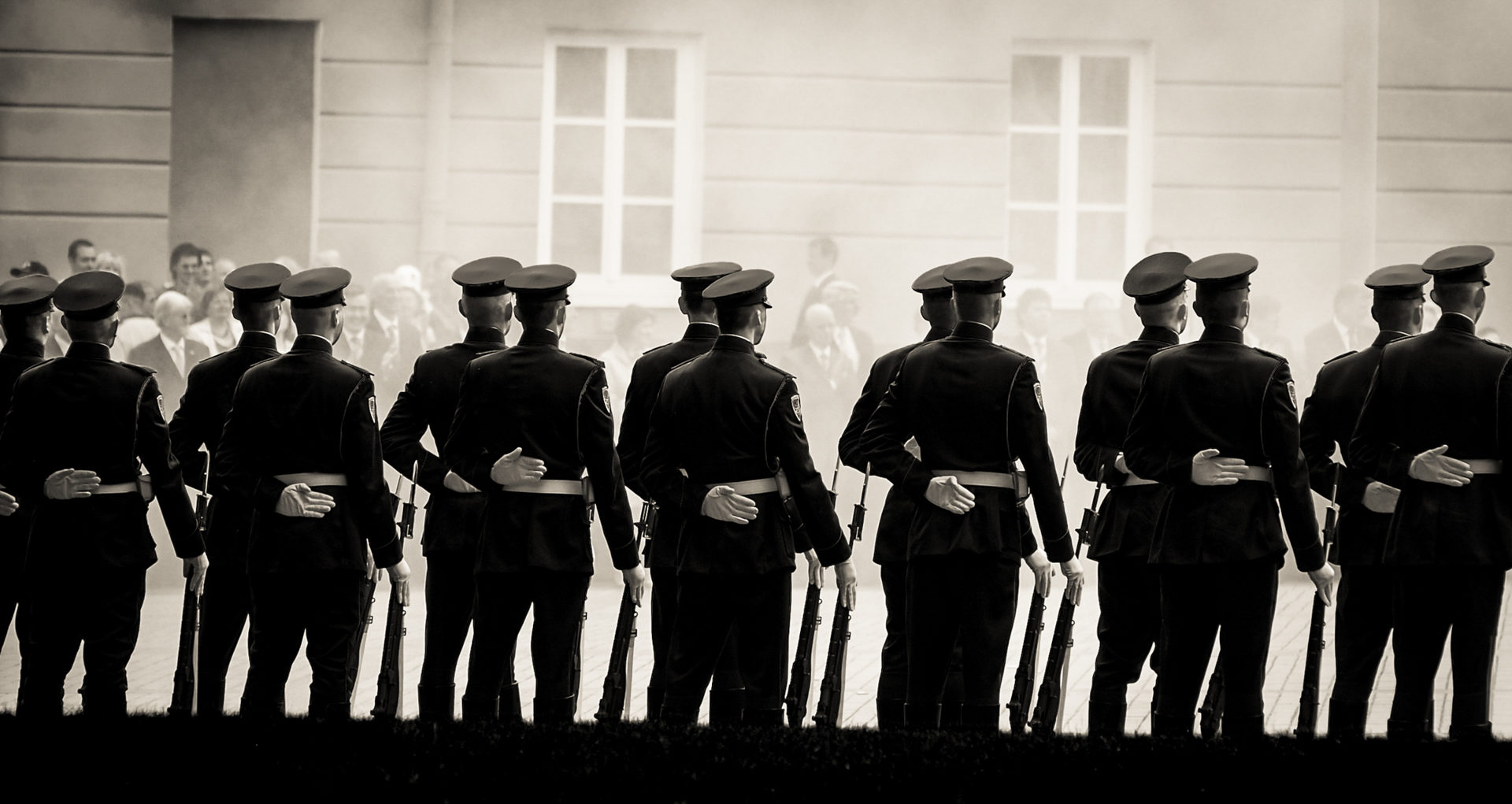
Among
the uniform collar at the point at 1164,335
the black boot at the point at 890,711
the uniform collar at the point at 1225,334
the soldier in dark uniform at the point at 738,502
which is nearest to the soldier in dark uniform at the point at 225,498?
the soldier in dark uniform at the point at 738,502

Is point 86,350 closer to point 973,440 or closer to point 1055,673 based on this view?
point 973,440

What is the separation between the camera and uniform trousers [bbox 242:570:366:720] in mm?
5367

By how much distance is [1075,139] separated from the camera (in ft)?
40.2

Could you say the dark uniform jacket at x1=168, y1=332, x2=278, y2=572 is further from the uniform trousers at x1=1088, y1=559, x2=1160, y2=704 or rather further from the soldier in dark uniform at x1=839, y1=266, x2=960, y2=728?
the uniform trousers at x1=1088, y1=559, x2=1160, y2=704

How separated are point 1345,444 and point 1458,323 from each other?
56cm

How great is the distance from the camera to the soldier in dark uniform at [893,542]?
5645mm

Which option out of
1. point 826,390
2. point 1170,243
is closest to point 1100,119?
point 1170,243

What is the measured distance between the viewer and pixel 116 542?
573cm

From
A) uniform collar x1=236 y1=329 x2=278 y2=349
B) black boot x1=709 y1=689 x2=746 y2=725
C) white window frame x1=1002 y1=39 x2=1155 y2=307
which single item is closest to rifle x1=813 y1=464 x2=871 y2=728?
black boot x1=709 y1=689 x2=746 y2=725

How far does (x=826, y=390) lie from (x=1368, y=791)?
751cm

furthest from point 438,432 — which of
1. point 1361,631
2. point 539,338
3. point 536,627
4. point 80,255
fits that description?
point 80,255

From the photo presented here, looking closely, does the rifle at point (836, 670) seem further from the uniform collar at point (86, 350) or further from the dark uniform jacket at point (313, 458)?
the uniform collar at point (86, 350)

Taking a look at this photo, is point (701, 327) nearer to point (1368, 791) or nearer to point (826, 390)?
point (1368, 791)

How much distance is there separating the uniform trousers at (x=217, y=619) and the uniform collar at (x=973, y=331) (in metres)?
2.57
